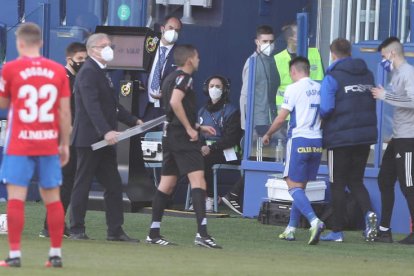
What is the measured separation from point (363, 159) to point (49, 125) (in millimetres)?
4504

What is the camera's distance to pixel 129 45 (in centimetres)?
1515

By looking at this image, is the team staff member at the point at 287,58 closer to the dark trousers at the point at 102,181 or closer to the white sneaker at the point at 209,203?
the white sneaker at the point at 209,203

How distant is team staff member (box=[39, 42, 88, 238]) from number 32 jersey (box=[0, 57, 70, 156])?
3.18 metres

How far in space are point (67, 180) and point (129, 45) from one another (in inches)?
127

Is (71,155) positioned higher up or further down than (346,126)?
further down

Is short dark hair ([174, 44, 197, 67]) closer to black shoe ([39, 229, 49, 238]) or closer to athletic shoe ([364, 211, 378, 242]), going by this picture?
black shoe ([39, 229, 49, 238])

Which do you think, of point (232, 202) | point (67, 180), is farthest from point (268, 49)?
point (67, 180)

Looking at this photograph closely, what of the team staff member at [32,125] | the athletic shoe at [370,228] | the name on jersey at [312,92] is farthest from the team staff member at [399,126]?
the team staff member at [32,125]

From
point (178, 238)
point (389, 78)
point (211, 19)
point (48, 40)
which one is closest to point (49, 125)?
point (178, 238)

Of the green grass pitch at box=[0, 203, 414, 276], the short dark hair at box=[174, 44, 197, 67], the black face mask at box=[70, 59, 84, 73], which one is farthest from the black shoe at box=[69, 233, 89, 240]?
the short dark hair at box=[174, 44, 197, 67]

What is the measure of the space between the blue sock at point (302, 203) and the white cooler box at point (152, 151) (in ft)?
10.3

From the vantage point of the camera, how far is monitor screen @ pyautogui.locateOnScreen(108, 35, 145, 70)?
15156 millimetres

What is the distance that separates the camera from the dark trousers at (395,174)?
41.4 feet

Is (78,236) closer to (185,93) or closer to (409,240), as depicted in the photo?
(185,93)
